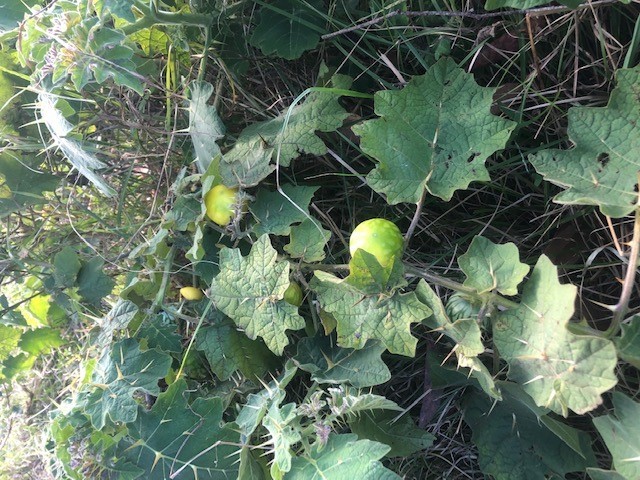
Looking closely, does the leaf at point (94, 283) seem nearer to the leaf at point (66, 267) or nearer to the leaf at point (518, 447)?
the leaf at point (66, 267)

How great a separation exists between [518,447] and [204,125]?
1316 millimetres

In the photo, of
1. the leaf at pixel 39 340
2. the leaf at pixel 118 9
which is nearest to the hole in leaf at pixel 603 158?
the leaf at pixel 118 9

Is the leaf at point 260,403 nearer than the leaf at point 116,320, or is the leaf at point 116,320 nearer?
the leaf at point 260,403

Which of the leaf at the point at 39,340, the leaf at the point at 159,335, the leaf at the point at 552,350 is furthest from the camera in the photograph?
the leaf at the point at 39,340

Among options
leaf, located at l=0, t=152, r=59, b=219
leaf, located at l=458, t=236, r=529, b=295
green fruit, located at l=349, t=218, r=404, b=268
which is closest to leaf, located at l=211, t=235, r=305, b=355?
green fruit, located at l=349, t=218, r=404, b=268

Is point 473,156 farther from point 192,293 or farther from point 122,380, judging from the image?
point 122,380

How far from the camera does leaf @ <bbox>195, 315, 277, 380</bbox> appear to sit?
1620 millimetres

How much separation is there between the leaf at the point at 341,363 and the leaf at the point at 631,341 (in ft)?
1.82

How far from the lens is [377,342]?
1489mm

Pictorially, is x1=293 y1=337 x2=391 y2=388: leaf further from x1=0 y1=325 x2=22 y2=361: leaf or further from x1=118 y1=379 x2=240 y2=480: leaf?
x1=0 y1=325 x2=22 y2=361: leaf

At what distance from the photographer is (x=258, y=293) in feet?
4.78

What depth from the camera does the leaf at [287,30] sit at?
1.63m

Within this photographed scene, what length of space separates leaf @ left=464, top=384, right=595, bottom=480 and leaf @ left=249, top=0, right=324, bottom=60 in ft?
3.80

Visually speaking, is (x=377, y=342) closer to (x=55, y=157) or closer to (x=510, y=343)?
(x=510, y=343)
